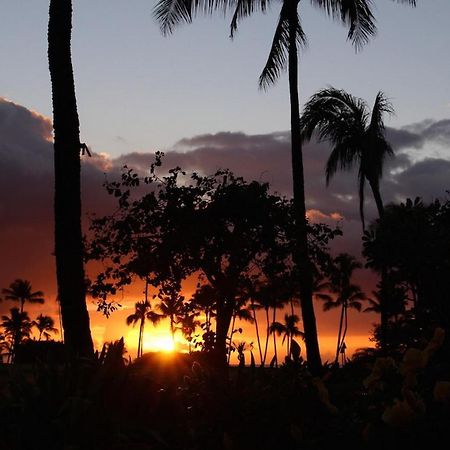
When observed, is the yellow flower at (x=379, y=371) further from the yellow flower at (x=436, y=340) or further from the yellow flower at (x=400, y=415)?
the yellow flower at (x=400, y=415)

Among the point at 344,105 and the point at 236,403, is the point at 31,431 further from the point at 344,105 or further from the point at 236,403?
the point at 344,105

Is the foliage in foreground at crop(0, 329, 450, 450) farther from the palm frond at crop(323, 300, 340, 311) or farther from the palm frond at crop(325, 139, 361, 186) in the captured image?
the palm frond at crop(323, 300, 340, 311)

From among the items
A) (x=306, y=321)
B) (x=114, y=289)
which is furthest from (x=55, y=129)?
(x=114, y=289)

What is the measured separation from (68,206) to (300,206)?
13126 mm

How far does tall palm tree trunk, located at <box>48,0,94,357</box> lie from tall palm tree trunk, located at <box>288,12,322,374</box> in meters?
11.7

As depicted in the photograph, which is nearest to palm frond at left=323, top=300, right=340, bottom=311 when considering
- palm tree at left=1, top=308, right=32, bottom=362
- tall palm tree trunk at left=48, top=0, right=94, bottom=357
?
palm tree at left=1, top=308, right=32, bottom=362

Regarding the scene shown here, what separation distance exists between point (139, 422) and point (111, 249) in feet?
82.4

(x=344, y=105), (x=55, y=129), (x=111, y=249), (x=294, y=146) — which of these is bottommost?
(x=55, y=129)

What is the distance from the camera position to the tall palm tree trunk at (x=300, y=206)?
23.3m

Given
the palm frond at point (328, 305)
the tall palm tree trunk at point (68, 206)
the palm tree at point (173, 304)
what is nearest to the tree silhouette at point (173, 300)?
the palm tree at point (173, 304)

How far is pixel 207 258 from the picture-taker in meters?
28.8

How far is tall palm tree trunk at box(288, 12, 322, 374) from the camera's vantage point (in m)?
23.3

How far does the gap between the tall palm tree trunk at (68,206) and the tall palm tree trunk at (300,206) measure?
11.7 meters

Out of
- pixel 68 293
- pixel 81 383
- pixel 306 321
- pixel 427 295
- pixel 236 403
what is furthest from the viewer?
pixel 306 321
